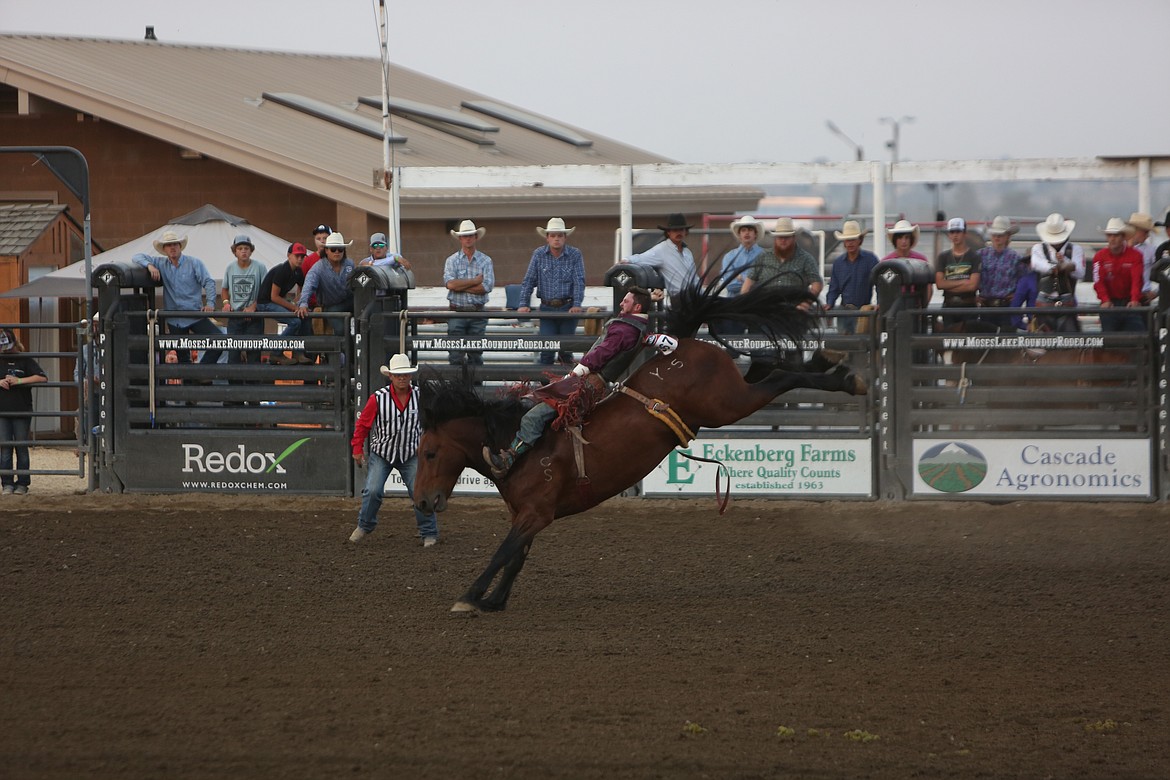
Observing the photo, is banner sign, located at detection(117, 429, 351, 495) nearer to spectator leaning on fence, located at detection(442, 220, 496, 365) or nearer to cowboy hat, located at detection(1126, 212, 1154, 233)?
spectator leaning on fence, located at detection(442, 220, 496, 365)

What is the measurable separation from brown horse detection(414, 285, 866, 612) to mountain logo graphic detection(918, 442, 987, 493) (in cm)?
340

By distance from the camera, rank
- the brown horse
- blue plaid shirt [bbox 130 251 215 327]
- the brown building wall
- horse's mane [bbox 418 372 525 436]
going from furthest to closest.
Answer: the brown building wall
blue plaid shirt [bbox 130 251 215 327]
horse's mane [bbox 418 372 525 436]
the brown horse

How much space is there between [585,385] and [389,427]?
2.34 m

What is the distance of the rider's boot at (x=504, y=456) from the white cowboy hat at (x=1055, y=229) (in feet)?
20.3

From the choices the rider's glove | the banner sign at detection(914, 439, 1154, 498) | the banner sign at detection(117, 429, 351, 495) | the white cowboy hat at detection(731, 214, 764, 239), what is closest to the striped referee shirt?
the banner sign at detection(117, 429, 351, 495)

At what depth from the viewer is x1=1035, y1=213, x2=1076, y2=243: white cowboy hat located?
11914 millimetres

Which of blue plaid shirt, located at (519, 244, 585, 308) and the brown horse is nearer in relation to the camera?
the brown horse

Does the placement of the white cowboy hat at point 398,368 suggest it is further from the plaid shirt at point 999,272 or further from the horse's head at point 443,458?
the plaid shirt at point 999,272

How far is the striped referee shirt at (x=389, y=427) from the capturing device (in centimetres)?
967

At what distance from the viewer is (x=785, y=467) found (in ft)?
38.3

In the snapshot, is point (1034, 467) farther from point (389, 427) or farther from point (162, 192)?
point (162, 192)

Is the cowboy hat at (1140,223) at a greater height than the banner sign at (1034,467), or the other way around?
the cowboy hat at (1140,223)

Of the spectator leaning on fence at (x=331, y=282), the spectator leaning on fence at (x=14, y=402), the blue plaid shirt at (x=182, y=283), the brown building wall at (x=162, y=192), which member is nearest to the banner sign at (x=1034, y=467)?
the spectator leaning on fence at (x=331, y=282)

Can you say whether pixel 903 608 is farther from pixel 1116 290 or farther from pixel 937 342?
pixel 1116 290
